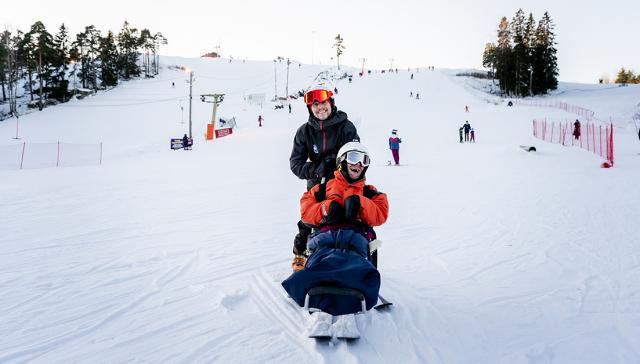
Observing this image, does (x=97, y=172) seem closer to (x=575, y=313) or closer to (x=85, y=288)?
(x=85, y=288)

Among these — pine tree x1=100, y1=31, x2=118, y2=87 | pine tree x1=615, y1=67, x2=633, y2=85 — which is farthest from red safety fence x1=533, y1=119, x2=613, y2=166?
pine tree x1=615, y1=67, x2=633, y2=85

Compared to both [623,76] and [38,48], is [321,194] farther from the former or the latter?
[623,76]

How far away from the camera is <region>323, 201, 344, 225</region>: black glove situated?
3326 millimetres

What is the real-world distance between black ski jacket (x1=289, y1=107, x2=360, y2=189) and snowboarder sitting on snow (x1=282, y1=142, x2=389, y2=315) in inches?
18.9

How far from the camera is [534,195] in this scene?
32.4ft

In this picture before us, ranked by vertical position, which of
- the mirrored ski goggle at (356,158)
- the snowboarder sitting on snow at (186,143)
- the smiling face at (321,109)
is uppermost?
the snowboarder sitting on snow at (186,143)

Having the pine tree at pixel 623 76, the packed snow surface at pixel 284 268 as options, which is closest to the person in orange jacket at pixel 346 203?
the packed snow surface at pixel 284 268

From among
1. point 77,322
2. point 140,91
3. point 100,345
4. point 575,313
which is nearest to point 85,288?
point 77,322

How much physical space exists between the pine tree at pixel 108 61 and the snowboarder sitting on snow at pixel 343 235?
78057 millimetres

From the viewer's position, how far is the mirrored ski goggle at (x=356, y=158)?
349 cm

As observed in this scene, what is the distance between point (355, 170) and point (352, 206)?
0.43 metres

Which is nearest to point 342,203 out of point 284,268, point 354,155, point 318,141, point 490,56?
point 354,155

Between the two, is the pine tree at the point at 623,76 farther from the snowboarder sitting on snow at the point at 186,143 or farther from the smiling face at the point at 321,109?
the smiling face at the point at 321,109

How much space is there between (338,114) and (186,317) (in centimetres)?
254
